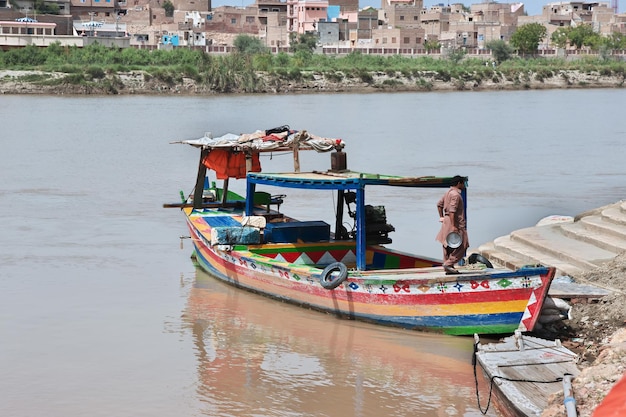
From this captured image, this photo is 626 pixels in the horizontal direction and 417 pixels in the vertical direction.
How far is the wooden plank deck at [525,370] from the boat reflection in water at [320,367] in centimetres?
45

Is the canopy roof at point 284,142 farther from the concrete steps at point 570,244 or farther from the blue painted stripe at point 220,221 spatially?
the concrete steps at point 570,244

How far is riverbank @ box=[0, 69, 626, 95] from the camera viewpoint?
6112 cm

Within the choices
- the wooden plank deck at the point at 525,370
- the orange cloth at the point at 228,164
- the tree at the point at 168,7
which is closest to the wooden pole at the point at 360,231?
the wooden plank deck at the point at 525,370

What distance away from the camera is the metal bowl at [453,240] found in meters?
9.70

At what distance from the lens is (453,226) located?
388 inches

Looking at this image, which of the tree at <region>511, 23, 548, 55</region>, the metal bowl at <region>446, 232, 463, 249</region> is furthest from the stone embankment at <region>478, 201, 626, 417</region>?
the tree at <region>511, 23, 548, 55</region>

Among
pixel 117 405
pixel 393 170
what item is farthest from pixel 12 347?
pixel 393 170

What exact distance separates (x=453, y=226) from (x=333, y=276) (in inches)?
51.6

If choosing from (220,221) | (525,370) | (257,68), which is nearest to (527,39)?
A: (257,68)

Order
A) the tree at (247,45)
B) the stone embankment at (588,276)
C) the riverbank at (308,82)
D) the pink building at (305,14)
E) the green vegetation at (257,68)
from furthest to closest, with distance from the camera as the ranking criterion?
the pink building at (305,14) < the tree at (247,45) < the green vegetation at (257,68) < the riverbank at (308,82) < the stone embankment at (588,276)

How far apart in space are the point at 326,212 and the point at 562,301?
8.28 meters

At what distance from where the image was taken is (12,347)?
33.1 ft

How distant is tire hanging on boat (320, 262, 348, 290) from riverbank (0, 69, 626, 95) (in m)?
52.5

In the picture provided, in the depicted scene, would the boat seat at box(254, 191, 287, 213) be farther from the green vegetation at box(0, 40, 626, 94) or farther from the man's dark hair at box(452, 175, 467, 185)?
the green vegetation at box(0, 40, 626, 94)
